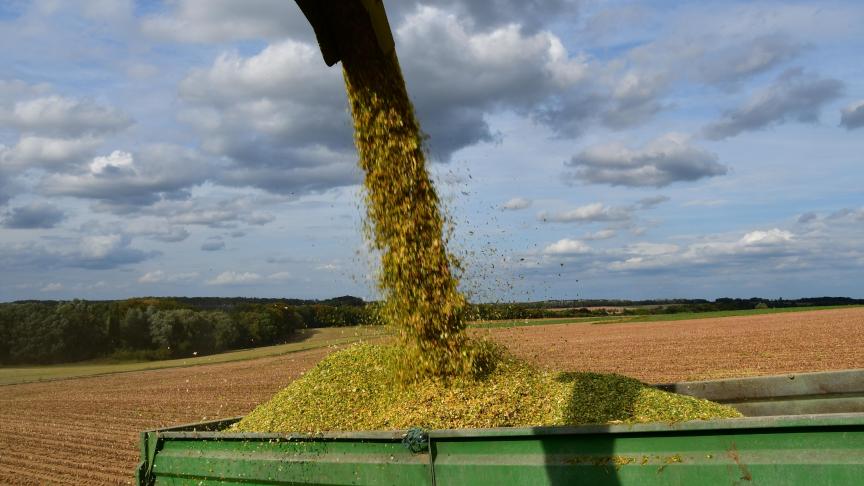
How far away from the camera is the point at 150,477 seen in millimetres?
4188

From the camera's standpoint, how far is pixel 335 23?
457 centimetres

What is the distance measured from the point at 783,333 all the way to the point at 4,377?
2954 centimetres

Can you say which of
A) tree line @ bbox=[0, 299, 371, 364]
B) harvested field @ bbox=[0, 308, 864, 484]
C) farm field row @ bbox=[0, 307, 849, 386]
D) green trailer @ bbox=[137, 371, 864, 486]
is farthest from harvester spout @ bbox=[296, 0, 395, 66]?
tree line @ bbox=[0, 299, 371, 364]

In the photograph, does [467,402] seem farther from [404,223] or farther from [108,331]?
[108,331]

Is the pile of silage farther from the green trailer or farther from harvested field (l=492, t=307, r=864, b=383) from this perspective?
harvested field (l=492, t=307, r=864, b=383)

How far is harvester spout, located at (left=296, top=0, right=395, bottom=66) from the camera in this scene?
4434 mm

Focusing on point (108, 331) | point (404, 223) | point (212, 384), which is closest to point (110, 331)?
point (108, 331)

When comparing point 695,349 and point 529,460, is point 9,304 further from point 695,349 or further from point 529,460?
point 529,460

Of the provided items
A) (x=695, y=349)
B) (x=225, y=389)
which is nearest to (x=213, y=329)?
(x=225, y=389)

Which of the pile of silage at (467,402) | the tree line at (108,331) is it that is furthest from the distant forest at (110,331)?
the pile of silage at (467,402)

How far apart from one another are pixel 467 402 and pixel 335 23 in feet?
8.59

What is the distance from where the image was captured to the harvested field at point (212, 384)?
9297 millimetres

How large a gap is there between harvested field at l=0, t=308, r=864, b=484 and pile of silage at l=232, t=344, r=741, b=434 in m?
1.04

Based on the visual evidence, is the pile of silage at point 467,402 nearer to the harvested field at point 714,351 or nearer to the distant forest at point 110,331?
the harvested field at point 714,351
